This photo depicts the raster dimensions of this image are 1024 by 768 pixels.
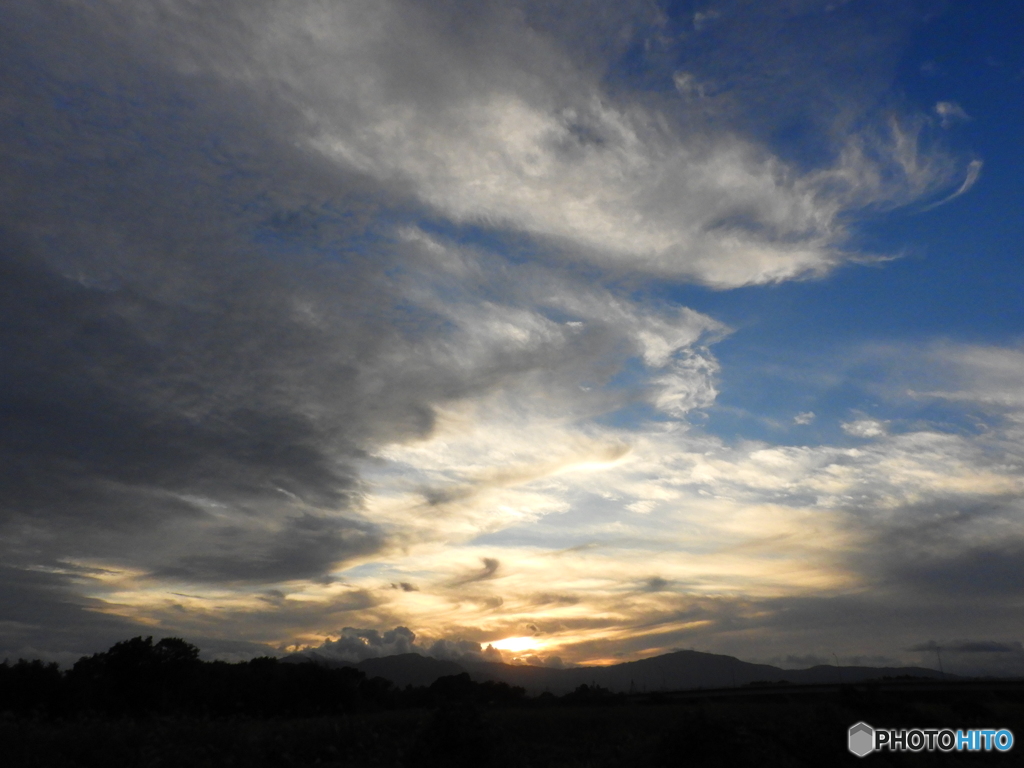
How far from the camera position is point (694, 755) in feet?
69.2

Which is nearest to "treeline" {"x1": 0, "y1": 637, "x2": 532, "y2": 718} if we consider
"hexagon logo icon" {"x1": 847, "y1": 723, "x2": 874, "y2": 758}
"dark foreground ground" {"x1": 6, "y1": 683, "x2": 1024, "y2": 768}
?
"dark foreground ground" {"x1": 6, "y1": 683, "x2": 1024, "y2": 768}

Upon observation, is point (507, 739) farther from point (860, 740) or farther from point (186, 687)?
point (186, 687)

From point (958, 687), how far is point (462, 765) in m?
57.6

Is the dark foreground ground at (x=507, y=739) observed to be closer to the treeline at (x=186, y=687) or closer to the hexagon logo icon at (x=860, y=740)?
the hexagon logo icon at (x=860, y=740)

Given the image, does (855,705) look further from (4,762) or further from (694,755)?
(4,762)

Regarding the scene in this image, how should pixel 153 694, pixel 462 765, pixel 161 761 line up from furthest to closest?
pixel 153 694 → pixel 161 761 → pixel 462 765

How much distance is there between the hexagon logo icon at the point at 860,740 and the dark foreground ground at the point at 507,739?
0.83 feet

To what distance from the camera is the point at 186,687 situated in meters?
66.6

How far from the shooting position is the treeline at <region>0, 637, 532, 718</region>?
57375 mm

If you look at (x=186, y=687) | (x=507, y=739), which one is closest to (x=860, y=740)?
(x=507, y=739)

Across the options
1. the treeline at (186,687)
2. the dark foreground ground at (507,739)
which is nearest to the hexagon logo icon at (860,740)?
the dark foreground ground at (507,739)

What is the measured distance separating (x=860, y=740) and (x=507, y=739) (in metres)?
12.0

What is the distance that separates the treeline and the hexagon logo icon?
34.9m

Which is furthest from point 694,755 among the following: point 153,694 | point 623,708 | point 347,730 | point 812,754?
point 153,694
